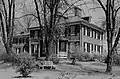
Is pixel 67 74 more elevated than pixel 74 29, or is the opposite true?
pixel 74 29

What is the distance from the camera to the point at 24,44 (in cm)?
4553

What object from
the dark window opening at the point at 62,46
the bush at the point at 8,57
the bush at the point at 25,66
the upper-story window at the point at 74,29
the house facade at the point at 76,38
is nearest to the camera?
the bush at the point at 25,66

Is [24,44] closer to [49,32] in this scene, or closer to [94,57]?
[94,57]

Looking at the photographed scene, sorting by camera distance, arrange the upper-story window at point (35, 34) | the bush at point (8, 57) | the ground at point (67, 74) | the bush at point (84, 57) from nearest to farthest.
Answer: the ground at point (67, 74) → the bush at point (8, 57) → the bush at point (84, 57) → the upper-story window at point (35, 34)

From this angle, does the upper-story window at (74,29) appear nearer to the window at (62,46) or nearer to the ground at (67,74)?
the window at (62,46)

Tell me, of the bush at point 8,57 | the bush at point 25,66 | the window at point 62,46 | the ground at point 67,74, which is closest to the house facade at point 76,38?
the window at point 62,46

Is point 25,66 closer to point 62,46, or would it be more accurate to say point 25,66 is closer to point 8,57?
point 8,57

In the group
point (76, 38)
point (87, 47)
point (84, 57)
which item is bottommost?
point (84, 57)

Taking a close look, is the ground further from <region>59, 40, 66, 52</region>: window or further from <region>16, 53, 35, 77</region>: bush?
<region>59, 40, 66, 52</region>: window

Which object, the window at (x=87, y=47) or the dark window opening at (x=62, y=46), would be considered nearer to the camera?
the window at (x=87, y=47)

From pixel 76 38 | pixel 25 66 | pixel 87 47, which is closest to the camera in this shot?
pixel 25 66

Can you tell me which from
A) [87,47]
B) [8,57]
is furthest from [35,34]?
[8,57]

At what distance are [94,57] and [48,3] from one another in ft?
43.3

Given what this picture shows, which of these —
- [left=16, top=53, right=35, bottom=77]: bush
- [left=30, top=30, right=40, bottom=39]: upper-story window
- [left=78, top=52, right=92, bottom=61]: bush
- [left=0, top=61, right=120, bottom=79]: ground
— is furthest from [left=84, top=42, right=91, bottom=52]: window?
[left=16, top=53, right=35, bottom=77]: bush
